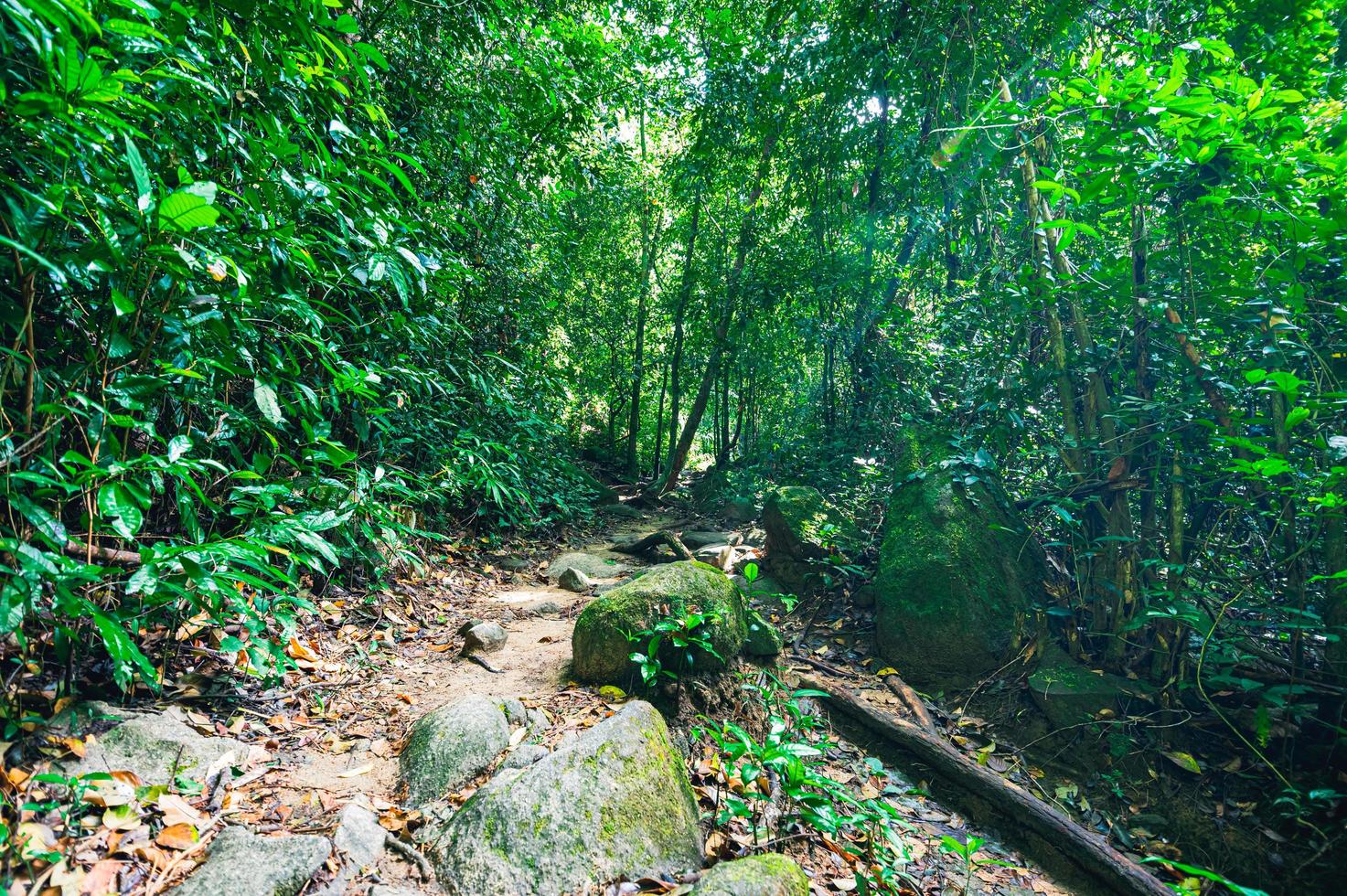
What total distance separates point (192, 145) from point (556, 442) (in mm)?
7438

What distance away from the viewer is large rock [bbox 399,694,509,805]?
2.29 meters

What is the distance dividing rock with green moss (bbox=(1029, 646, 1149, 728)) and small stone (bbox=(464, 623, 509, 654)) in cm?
384

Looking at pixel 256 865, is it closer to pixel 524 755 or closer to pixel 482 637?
pixel 524 755

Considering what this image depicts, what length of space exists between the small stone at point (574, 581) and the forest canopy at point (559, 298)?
115cm

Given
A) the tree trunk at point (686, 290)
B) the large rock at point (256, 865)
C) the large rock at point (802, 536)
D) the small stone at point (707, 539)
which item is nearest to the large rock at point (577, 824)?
the large rock at point (256, 865)

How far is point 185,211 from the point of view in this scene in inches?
60.0

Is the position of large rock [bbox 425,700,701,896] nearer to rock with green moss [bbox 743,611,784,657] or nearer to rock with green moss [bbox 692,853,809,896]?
rock with green moss [bbox 692,853,809,896]

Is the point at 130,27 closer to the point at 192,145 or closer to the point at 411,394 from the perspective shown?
the point at 192,145

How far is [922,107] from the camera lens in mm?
5148

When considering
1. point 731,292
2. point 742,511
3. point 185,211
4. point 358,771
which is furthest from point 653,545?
point 185,211

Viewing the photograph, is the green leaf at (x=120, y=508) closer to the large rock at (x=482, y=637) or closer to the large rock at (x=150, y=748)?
the large rock at (x=150, y=748)

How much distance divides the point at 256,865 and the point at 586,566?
4.95 metres

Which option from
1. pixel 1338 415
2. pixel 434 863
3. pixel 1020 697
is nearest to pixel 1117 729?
pixel 1020 697

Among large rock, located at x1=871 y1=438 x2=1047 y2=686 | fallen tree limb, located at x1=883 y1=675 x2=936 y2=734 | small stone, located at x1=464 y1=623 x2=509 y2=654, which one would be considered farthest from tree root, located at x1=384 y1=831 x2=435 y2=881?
large rock, located at x1=871 y1=438 x2=1047 y2=686
